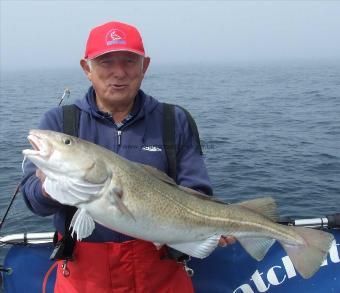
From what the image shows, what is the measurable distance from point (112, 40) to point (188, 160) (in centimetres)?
127

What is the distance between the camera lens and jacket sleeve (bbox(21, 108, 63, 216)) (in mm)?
3660

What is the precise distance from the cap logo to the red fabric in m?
1.71

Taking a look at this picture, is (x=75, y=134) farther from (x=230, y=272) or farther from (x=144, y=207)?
(x=230, y=272)

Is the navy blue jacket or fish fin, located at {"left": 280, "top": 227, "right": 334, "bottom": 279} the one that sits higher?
the navy blue jacket

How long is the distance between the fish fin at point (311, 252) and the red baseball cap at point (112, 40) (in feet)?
7.42

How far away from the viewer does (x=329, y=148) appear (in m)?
16.8

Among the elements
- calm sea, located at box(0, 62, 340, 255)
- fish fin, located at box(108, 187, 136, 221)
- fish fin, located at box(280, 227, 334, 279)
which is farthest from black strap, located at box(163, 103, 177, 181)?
calm sea, located at box(0, 62, 340, 255)

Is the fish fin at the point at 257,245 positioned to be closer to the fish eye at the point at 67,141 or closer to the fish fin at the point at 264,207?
the fish fin at the point at 264,207

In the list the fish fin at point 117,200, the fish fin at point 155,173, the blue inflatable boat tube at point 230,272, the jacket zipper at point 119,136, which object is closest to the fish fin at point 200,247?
the fish fin at point 155,173

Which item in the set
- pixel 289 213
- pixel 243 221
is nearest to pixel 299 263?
pixel 243 221

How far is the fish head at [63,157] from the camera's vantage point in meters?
3.24

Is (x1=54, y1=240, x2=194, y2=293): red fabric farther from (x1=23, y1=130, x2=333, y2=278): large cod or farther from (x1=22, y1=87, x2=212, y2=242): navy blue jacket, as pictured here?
(x1=23, y1=130, x2=333, y2=278): large cod

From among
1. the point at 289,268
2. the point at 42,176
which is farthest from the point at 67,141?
the point at 289,268

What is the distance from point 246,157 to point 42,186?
13083 millimetres
